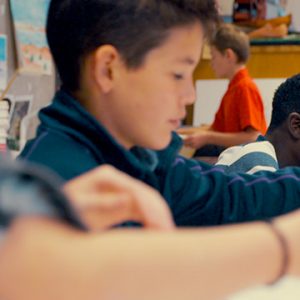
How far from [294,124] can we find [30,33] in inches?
34.1

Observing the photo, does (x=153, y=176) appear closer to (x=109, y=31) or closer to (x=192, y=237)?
(x=109, y=31)

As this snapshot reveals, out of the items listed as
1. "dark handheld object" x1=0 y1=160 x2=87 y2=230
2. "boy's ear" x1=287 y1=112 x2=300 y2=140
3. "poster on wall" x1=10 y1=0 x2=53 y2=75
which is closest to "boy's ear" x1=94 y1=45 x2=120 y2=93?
"dark handheld object" x1=0 y1=160 x2=87 y2=230

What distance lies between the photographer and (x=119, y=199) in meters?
0.37

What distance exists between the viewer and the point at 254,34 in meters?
3.78

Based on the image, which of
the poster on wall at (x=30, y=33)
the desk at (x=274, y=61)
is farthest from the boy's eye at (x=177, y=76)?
the desk at (x=274, y=61)

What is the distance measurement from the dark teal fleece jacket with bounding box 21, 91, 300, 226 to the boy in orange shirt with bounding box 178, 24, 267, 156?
6.27ft

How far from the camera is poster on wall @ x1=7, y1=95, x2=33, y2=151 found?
1.78 m

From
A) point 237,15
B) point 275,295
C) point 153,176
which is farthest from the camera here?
point 237,15

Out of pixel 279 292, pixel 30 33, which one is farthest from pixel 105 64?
pixel 30 33

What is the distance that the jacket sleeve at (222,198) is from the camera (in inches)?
32.6

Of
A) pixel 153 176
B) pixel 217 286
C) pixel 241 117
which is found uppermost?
pixel 217 286

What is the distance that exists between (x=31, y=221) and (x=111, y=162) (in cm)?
39

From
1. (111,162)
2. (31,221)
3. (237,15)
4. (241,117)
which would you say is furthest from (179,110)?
(237,15)

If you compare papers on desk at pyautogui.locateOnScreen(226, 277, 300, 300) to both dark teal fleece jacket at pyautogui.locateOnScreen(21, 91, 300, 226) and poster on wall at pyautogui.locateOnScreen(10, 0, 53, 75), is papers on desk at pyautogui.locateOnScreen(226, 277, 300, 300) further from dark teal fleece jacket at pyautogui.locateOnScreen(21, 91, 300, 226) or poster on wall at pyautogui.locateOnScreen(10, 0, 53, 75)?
poster on wall at pyautogui.locateOnScreen(10, 0, 53, 75)
